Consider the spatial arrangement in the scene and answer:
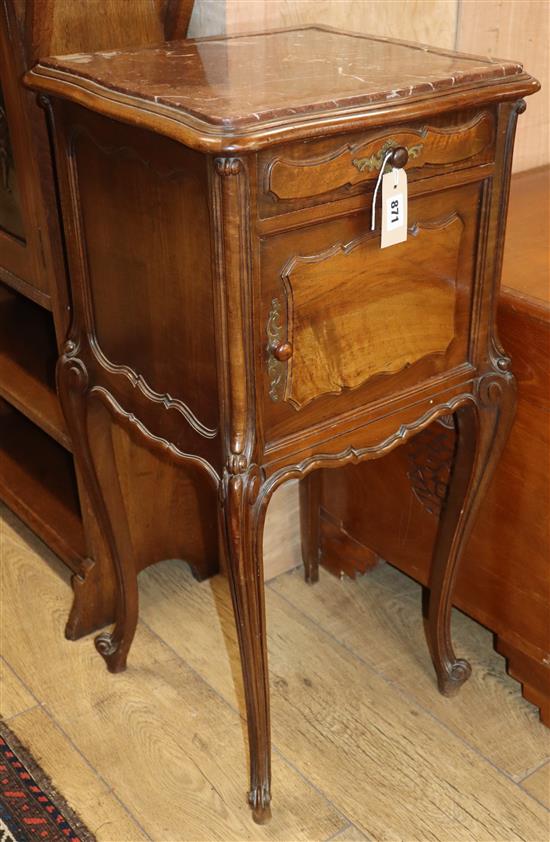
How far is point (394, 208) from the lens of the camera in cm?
115

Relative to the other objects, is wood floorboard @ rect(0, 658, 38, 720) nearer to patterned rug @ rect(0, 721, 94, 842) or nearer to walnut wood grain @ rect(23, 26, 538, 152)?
patterned rug @ rect(0, 721, 94, 842)

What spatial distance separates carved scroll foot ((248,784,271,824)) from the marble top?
38.6 inches

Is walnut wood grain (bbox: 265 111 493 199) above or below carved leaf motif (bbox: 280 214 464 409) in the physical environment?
above

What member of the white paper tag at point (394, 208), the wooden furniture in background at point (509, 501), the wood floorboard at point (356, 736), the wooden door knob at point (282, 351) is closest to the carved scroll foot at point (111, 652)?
the wood floorboard at point (356, 736)

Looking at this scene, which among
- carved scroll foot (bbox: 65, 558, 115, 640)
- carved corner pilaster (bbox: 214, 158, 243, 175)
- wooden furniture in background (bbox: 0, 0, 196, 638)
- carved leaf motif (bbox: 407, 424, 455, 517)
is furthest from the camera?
carved scroll foot (bbox: 65, 558, 115, 640)

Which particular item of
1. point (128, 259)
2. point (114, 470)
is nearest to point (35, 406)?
A: point (114, 470)

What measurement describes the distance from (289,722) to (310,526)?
452 millimetres

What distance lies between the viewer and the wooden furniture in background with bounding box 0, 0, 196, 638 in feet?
4.66

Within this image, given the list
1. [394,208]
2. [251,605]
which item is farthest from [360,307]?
[251,605]

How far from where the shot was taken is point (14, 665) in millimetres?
1796

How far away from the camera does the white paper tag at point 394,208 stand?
1.13 meters

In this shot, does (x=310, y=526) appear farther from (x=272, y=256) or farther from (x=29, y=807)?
(x=272, y=256)

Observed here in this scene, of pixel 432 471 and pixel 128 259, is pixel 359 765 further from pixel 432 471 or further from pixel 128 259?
pixel 128 259

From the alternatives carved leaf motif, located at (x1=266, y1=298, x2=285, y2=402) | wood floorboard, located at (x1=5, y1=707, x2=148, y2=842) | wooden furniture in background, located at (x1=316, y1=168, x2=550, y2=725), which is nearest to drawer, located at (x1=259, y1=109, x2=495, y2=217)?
carved leaf motif, located at (x1=266, y1=298, x2=285, y2=402)
